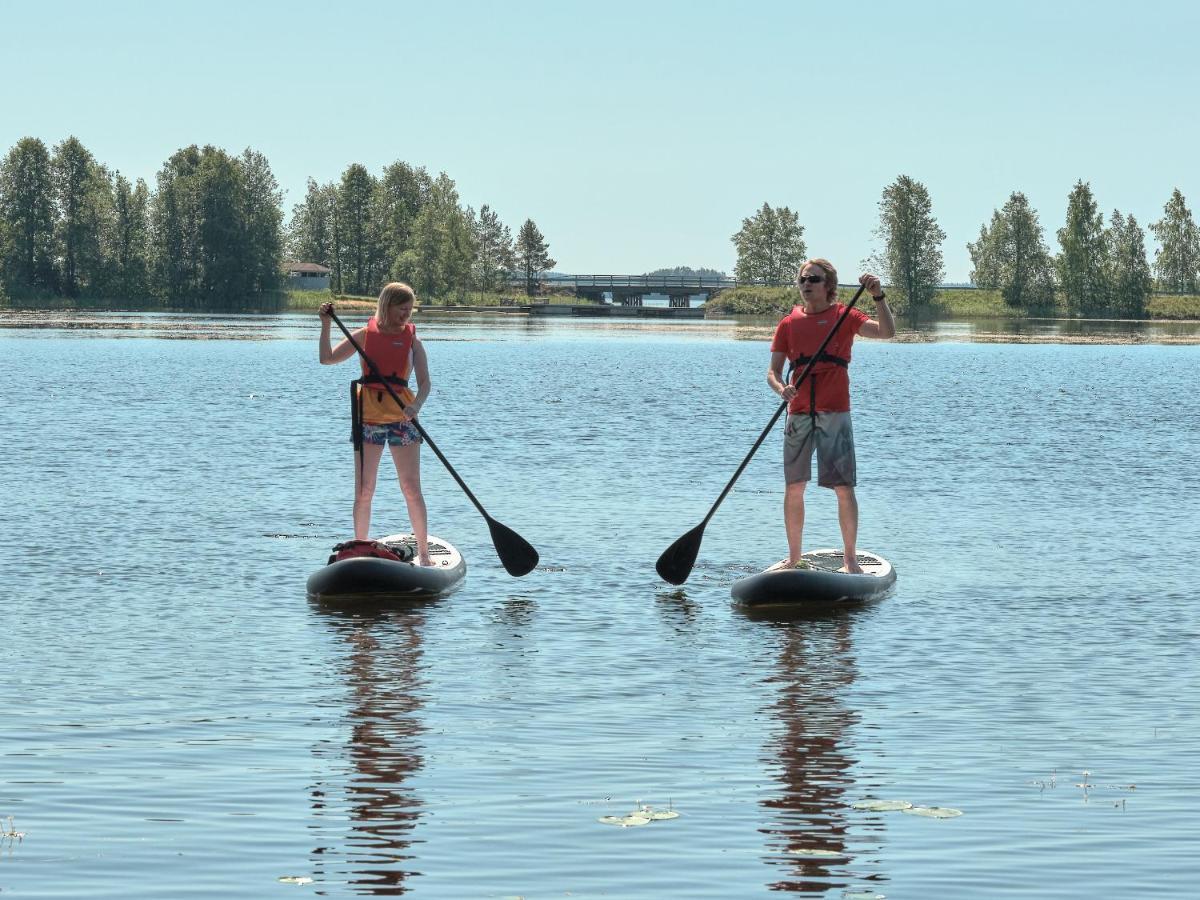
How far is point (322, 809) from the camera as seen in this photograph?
7.50 metres

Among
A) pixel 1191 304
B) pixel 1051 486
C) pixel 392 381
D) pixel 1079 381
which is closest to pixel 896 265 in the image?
pixel 1191 304

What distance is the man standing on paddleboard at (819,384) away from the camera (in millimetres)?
12406

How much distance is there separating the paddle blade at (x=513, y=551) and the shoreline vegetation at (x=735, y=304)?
134414 millimetres

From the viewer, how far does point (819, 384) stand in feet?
41.2

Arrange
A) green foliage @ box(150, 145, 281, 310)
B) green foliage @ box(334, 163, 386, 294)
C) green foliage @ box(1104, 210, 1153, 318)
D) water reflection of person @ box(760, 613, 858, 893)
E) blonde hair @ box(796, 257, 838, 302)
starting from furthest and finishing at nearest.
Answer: green foliage @ box(334, 163, 386, 294), green foliage @ box(1104, 210, 1153, 318), green foliage @ box(150, 145, 281, 310), blonde hair @ box(796, 257, 838, 302), water reflection of person @ box(760, 613, 858, 893)

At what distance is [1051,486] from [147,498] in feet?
38.3

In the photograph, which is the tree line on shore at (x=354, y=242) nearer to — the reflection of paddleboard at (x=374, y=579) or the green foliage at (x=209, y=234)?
the green foliage at (x=209, y=234)

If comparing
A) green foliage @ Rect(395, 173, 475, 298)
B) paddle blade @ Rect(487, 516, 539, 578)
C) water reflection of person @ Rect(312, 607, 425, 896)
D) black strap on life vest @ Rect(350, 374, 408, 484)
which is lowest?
water reflection of person @ Rect(312, 607, 425, 896)

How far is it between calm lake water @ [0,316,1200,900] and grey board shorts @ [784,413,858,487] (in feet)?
3.53

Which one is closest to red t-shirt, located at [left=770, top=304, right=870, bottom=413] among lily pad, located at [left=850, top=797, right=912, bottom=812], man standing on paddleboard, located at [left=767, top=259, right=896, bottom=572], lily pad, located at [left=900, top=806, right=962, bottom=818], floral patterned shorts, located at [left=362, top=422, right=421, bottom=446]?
man standing on paddleboard, located at [left=767, top=259, right=896, bottom=572]

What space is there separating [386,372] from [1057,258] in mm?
156466

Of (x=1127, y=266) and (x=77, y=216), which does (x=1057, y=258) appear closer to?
(x=1127, y=266)

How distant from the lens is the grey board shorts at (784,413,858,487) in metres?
12.6

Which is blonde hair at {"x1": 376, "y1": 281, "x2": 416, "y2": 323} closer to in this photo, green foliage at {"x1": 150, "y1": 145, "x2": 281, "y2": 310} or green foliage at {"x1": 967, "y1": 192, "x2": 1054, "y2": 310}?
green foliage at {"x1": 150, "y1": 145, "x2": 281, "y2": 310}
